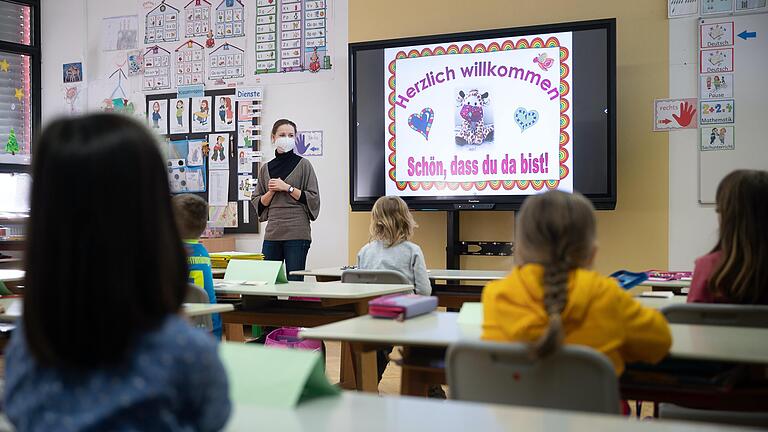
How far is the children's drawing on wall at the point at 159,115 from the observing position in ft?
20.5

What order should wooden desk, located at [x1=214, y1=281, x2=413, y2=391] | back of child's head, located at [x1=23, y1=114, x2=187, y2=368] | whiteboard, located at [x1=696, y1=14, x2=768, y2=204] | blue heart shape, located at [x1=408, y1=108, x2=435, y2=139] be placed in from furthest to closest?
blue heart shape, located at [x1=408, y1=108, x2=435, y2=139]
whiteboard, located at [x1=696, y1=14, x2=768, y2=204]
wooden desk, located at [x1=214, y1=281, x2=413, y2=391]
back of child's head, located at [x1=23, y1=114, x2=187, y2=368]

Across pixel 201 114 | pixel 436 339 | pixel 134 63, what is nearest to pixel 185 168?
pixel 201 114

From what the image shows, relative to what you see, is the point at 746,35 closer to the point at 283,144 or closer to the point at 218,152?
the point at 283,144

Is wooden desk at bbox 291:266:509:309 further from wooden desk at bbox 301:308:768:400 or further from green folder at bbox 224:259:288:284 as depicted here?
wooden desk at bbox 301:308:768:400

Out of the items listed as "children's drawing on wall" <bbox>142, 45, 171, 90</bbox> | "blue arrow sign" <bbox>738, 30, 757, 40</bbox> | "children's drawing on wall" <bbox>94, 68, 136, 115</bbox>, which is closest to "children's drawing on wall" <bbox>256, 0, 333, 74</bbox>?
"children's drawing on wall" <bbox>142, 45, 171, 90</bbox>

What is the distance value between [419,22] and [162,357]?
4845mm

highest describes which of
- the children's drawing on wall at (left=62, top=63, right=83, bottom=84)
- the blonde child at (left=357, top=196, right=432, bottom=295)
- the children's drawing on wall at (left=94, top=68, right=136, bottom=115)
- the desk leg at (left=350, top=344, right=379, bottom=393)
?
the children's drawing on wall at (left=62, top=63, right=83, bottom=84)

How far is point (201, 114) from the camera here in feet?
20.0

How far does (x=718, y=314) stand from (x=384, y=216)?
5.95 feet

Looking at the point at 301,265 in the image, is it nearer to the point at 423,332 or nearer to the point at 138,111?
the point at 138,111

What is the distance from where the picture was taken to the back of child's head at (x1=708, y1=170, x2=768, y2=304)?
6.33ft

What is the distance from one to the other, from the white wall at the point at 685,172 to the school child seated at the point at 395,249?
2.09 meters

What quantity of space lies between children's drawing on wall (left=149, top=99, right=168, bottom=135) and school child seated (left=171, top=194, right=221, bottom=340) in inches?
141

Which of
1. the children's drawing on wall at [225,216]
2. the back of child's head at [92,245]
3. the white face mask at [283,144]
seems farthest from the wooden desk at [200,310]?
the children's drawing on wall at [225,216]
